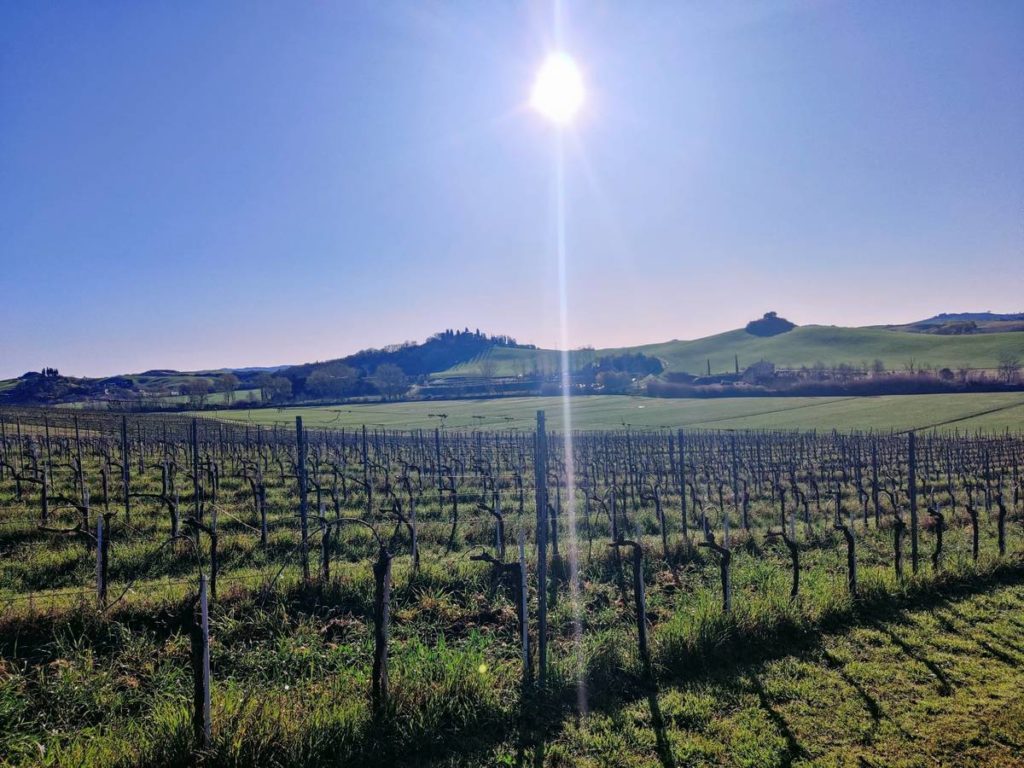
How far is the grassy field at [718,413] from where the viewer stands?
155 feet

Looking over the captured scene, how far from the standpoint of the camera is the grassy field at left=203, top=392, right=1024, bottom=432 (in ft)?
155

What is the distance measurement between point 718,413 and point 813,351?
196 ft

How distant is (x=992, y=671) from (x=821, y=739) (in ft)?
7.82

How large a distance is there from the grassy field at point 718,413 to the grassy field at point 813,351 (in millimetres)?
33114

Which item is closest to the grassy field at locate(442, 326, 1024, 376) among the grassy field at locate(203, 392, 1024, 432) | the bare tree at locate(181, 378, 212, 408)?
the grassy field at locate(203, 392, 1024, 432)

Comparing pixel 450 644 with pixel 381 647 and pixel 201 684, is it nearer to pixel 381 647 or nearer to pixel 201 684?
pixel 381 647

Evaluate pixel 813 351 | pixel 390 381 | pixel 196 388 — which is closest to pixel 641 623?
pixel 390 381

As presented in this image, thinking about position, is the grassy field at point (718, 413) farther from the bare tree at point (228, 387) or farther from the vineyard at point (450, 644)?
the vineyard at point (450, 644)

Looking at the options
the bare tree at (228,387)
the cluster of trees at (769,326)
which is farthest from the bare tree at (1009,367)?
the bare tree at (228,387)

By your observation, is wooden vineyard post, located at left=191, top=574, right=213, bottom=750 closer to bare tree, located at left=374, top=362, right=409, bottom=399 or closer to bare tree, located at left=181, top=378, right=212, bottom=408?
bare tree, located at left=374, top=362, right=409, bottom=399

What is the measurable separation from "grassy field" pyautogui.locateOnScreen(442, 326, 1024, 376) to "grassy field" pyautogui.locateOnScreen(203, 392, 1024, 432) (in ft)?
109

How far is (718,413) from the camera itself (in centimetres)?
5878

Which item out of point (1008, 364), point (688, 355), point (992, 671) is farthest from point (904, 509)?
point (688, 355)

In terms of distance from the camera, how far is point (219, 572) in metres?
9.90
